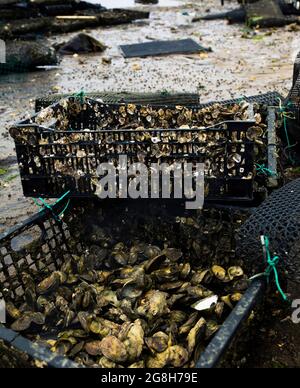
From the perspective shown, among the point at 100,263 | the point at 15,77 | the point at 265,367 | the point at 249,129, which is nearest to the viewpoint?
the point at 265,367

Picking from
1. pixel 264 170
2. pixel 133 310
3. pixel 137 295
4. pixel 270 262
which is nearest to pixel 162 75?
pixel 264 170

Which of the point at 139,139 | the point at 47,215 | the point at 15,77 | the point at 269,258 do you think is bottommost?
the point at 15,77

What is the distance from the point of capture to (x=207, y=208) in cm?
322

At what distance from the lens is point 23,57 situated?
37.7ft

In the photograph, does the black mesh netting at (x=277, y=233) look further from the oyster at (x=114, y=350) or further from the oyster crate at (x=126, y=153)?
the oyster at (x=114, y=350)

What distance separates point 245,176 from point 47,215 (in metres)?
1.43

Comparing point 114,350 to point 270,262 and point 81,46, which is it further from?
point 81,46

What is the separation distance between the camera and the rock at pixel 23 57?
1151 cm

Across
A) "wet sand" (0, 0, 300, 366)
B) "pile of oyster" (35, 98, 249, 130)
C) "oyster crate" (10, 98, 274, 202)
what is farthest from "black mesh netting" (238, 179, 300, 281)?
"wet sand" (0, 0, 300, 366)

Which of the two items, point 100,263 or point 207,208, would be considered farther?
point 100,263

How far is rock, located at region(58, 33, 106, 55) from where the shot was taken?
13836mm

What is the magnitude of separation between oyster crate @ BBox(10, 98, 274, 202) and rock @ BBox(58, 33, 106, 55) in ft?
36.5
